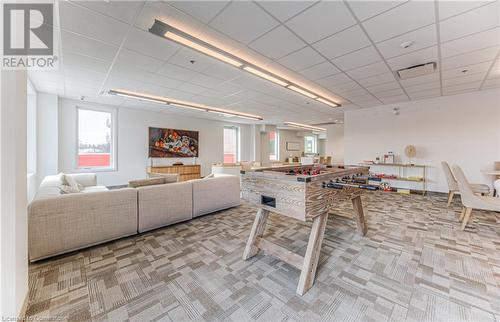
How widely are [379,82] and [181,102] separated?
5.07 meters

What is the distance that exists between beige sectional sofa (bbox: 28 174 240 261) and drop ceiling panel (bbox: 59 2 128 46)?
1.98 metres

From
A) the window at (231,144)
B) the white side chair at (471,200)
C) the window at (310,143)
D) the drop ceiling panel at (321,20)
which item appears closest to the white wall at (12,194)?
the drop ceiling panel at (321,20)

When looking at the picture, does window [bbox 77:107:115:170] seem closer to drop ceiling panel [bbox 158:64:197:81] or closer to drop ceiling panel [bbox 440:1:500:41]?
drop ceiling panel [bbox 158:64:197:81]

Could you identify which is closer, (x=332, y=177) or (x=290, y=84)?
(x=332, y=177)

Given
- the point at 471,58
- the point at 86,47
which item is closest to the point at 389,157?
the point at 471,58

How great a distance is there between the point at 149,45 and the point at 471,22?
13.0 ft

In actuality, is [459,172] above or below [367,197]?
above

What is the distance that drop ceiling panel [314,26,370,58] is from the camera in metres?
2.40

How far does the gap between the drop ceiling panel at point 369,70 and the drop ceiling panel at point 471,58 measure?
0.84 m

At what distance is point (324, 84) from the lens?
416cm

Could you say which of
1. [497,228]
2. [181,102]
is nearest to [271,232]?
[497,228]

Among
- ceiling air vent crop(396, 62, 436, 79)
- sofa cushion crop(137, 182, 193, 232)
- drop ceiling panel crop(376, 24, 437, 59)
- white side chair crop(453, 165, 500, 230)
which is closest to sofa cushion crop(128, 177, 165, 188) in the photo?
sofa cushion crop(137, 182, 193, 232)

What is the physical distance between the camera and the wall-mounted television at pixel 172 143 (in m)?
7.02

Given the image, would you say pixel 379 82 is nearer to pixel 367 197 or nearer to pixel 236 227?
pixel 367 197
